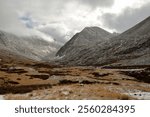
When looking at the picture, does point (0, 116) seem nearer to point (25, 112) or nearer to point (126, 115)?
point (25, 112)

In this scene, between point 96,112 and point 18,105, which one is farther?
point 18,105

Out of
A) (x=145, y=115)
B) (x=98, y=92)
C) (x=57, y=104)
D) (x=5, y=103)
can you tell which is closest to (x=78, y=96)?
(x=98, y=92)

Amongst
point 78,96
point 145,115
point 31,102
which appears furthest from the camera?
point 78,96

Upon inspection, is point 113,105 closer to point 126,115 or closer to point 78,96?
point 126,115

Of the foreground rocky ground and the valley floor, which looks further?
the foreground rocky ground

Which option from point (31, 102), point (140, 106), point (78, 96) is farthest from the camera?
point (78, 96)

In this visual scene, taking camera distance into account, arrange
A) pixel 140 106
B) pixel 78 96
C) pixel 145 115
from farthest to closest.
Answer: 1. pixel 78 96
2. pixel 140 106
3. pixel 145 115

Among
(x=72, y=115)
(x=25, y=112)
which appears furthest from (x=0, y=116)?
(x=72, y=115)

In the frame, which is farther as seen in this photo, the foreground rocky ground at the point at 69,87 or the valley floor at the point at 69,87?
the foreground rocky ground at the point at 69,87

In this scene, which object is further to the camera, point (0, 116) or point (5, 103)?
point (5, 103)
